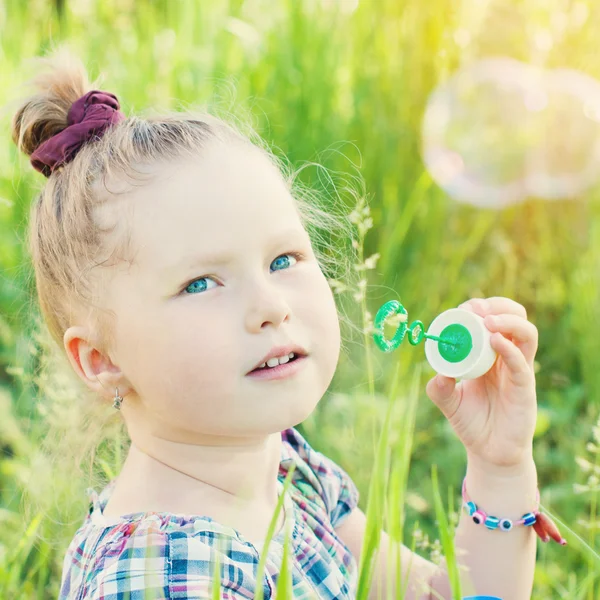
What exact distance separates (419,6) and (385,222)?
0.71 m

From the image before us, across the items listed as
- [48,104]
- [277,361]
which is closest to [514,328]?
[277,361]

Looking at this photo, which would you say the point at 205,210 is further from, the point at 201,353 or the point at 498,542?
the point at 498,542

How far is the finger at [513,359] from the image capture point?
3.91 ft

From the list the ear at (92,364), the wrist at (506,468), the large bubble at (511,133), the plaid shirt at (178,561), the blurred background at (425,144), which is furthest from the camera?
the large bubble at (511,133)

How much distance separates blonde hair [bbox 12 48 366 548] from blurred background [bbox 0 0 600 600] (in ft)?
1.77

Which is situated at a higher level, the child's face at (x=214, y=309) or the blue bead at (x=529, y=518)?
the child's face at (x=214, y=309)

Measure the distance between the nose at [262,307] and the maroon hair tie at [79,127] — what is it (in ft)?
1.25

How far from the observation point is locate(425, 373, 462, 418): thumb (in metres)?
1.32

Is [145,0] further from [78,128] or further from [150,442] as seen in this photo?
[150,442]

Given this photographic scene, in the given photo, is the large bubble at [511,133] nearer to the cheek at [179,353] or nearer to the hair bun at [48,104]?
the hair bun at [48,104]

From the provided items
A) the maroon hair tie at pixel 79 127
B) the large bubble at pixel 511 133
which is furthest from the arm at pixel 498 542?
the large bubble at pixel 511 133

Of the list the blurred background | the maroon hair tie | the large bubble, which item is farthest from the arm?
the large bubble

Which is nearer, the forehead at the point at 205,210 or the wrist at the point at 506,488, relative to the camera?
the forehead at the point at 205,210

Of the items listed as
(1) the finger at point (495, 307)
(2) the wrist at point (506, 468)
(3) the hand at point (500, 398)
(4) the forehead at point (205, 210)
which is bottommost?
(2) the wrist at point (506, 468)
